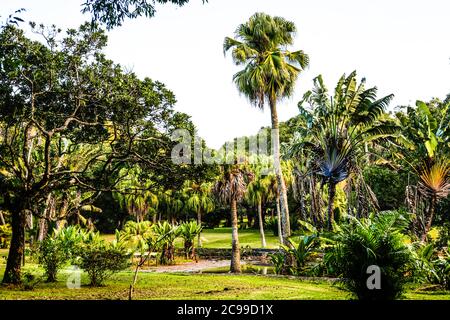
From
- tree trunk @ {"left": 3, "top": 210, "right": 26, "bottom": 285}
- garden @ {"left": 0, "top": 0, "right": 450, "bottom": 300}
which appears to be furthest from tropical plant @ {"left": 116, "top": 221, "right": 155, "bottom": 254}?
tree trunk @ {"left": 3, "top": 210, "right": 26, "bottom": 285}

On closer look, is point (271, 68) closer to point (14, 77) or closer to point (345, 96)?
point (345, 96)

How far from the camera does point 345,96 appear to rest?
703 inches

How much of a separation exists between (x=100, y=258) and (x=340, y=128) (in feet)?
35.0

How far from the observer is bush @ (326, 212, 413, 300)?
8.47 meters

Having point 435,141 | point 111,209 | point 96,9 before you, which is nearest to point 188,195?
point 111,209

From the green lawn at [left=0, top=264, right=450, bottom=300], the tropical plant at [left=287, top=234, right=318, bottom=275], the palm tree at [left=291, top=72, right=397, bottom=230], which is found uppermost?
the palm tree at [left=291, top=72, right=397, bottom=230]

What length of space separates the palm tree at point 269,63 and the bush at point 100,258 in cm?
884

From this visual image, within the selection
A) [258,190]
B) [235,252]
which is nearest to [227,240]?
[258,190]

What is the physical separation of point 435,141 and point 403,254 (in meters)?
10.4

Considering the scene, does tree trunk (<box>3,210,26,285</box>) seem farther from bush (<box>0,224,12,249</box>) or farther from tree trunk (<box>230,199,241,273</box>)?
bush (<box>0,224,12,249</box>)

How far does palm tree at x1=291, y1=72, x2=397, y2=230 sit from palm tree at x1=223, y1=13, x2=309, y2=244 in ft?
5.55

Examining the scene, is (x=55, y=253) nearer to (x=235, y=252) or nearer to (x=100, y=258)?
(x=100, y=258)

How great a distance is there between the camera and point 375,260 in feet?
27.9

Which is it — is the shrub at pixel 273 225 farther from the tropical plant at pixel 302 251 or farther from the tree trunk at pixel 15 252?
the tree trunk at pixel 15 252
